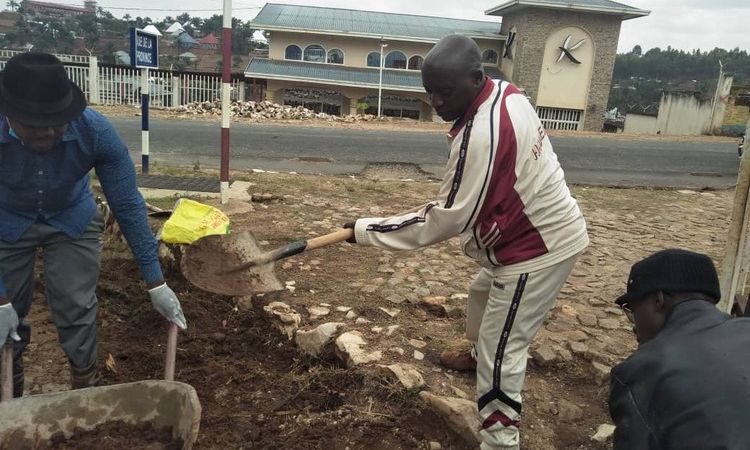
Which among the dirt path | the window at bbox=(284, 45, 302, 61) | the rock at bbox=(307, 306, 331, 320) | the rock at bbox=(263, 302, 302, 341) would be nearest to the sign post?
the dirt path

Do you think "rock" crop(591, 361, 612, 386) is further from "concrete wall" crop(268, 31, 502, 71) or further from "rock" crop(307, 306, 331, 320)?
"concrete wall" crop(268, 31, 502, 71)

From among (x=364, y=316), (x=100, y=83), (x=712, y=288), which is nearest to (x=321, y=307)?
(x=364, y=316)

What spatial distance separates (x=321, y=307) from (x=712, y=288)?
265cm

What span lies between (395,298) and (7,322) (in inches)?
91.8

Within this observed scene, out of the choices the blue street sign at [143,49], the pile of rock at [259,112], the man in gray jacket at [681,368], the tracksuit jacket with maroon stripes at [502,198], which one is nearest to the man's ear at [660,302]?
the man in gray jacket at [681,368]

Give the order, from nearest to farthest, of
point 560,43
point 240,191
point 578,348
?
point 578,348
point 240,191
point 560,43

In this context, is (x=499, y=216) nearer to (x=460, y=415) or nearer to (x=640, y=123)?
(x=460, y=415)

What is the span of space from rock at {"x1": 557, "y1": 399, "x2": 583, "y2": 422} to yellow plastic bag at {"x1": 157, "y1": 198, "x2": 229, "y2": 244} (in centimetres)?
254

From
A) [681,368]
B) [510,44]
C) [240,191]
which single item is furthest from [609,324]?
[510,44]

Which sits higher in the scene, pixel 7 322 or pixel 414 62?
pixel 414 62

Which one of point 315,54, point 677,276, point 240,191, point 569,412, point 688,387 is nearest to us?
point 688,387

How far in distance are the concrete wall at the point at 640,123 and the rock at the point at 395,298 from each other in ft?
95.8

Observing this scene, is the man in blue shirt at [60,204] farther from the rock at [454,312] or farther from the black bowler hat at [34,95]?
the rock at [454,312]

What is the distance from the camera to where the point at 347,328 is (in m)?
3.55
